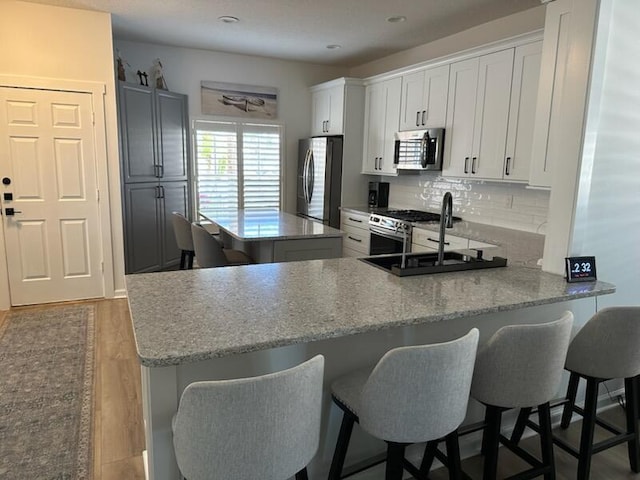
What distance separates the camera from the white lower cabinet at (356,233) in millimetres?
4855

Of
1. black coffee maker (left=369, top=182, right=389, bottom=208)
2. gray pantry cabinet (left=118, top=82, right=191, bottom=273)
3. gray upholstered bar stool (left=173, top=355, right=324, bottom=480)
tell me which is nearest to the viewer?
gray upholstered bar stool (left=173, top=355, right=324, bottom=480)

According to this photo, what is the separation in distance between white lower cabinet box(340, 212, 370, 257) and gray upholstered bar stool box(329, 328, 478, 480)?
10.9 feet

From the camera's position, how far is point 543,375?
5.32 ft

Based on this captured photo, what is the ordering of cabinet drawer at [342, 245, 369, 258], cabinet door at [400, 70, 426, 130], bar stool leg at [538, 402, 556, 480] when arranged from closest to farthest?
bar stool leg at [538, 402, 556, 480] < cabinet door at [400, 70, 426, 130] < cabinet drawer at [342, 245, 369, 258]

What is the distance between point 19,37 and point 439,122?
3803mm

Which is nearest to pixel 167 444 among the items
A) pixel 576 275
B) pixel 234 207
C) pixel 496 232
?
pixel 576 275

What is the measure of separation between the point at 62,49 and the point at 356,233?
3.34 meters

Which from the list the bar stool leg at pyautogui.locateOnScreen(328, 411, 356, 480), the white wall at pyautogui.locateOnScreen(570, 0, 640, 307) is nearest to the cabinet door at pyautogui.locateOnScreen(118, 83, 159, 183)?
the bar stool leg at pyautogui.locateOnScreen(328, 411, 356, 480)

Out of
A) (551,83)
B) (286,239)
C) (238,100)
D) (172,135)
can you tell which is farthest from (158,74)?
(551,83)

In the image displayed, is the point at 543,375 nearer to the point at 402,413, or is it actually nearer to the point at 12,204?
the point at 402,413

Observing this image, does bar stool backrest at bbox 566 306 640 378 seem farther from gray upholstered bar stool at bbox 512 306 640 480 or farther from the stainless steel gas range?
the stainless steel gas range

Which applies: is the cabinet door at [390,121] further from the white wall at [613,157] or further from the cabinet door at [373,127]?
the white wall at [613,157]

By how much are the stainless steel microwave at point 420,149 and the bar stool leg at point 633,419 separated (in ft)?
8.47

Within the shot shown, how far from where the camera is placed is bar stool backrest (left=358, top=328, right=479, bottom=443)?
1317 mm
